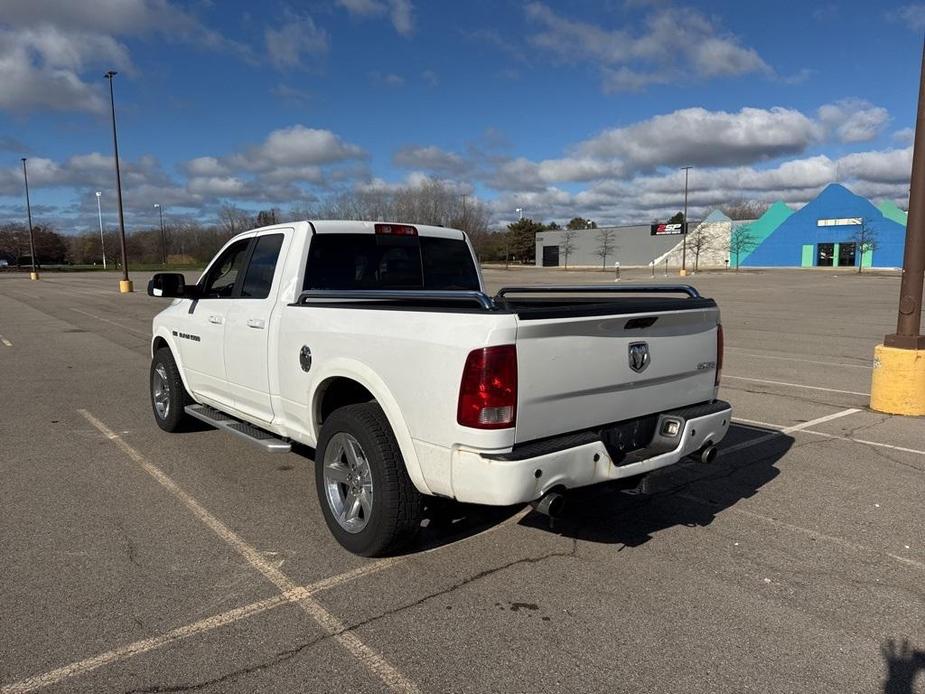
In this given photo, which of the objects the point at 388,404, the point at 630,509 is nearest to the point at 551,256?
the point at 630,509

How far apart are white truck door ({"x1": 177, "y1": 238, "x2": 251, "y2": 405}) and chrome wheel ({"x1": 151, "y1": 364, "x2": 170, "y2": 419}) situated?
60 cm

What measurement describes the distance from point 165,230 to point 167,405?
115794 mm

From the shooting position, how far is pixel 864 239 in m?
70.6

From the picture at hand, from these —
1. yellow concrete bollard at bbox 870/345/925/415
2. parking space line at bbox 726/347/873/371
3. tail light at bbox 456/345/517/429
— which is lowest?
parking space line at bbox 726/347/873/371

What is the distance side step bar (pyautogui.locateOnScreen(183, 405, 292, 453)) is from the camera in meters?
4.52

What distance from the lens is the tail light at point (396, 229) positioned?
5.07m

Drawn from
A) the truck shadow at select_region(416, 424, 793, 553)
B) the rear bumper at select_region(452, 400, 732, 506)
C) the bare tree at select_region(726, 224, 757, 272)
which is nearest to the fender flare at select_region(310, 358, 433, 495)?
the rear bumper at select_region(452, 400, 732, 506)

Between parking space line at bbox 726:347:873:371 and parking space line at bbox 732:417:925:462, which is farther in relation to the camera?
parking space line at bbox 726:347:873:371

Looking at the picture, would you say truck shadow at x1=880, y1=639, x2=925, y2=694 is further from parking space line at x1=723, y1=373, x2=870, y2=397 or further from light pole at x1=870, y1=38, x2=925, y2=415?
parking space line at x1=723, y1=373, x2=870, y2=397

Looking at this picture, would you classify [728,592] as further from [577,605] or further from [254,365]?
[254,365]

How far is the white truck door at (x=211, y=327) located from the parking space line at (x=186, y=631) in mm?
2192

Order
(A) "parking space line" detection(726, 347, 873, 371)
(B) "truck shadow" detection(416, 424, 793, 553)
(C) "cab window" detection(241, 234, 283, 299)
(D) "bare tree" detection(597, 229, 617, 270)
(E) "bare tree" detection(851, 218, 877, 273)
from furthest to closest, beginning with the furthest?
1. (D) "bare tree" detection(597, 229, 617, 270)
2. (E) "bare tree" detection(851, 218, 877, 273)
3. (A) "parking space line" detection(726, 347, 873, 371)
4. (C) "cab window" detection(241, 234, 283, 299)
5. (B) "truck shadow" detection(416, 424, 793, 553)

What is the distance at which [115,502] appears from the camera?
471 cm

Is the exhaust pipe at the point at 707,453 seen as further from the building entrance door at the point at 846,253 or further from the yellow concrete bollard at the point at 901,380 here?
the building entrance door at the point at 846,253
